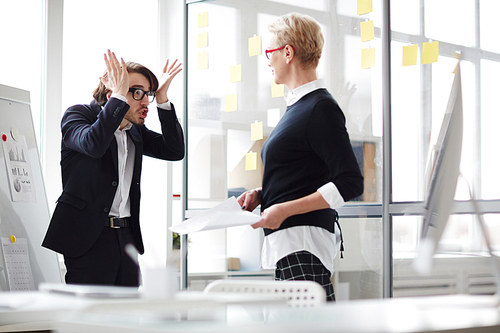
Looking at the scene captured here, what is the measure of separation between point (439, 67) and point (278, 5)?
903mm

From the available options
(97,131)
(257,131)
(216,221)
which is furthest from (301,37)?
(257,131)

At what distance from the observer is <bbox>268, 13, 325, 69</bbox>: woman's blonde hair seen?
1573 millimetres

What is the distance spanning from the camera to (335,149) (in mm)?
1431

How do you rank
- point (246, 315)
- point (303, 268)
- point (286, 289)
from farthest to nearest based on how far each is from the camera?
point (303, 268) → point (286, 289) → point (246, 315)

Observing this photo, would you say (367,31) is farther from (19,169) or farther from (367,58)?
(19,169)

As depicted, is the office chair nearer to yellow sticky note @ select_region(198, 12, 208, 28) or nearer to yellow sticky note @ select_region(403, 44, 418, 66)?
yellow sticky note @ select_region(403, 44, 418, 66)

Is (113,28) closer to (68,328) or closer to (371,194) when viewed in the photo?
(371,194)

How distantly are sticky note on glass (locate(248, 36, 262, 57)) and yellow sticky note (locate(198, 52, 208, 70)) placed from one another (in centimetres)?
27

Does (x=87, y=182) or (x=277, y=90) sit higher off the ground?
(x=277, y=90)

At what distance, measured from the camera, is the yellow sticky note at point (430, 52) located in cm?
225

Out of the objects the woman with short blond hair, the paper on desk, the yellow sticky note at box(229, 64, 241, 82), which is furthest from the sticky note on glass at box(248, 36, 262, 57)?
the paper on desk

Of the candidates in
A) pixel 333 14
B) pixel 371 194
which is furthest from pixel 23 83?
pixel 371 194

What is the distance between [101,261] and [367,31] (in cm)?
156

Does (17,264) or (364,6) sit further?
(364,6)
